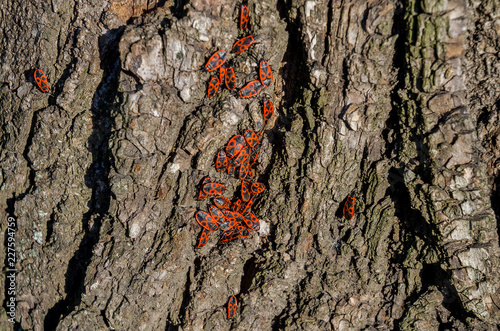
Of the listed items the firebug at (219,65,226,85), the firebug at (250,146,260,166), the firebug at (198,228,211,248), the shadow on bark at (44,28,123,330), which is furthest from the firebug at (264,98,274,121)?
the shadow on bark at (44,28,123,330)

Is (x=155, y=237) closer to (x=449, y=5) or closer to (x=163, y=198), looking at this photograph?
(x=163, y=198)

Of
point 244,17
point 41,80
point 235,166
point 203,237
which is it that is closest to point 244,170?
point 235,166

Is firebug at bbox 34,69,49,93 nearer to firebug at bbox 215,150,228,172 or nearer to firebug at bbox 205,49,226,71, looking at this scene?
firebug at bbox 205,49,226,71

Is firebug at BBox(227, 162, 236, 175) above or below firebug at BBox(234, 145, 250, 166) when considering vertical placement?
below

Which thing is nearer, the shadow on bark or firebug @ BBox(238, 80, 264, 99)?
firebug @ BBox(238, 80, 264, 99)

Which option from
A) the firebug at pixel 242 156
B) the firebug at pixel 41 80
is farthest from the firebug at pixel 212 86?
the firebug at pixel 41 80

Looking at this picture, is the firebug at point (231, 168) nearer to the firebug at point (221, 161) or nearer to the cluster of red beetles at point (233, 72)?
the firebug at point (221, 161)
